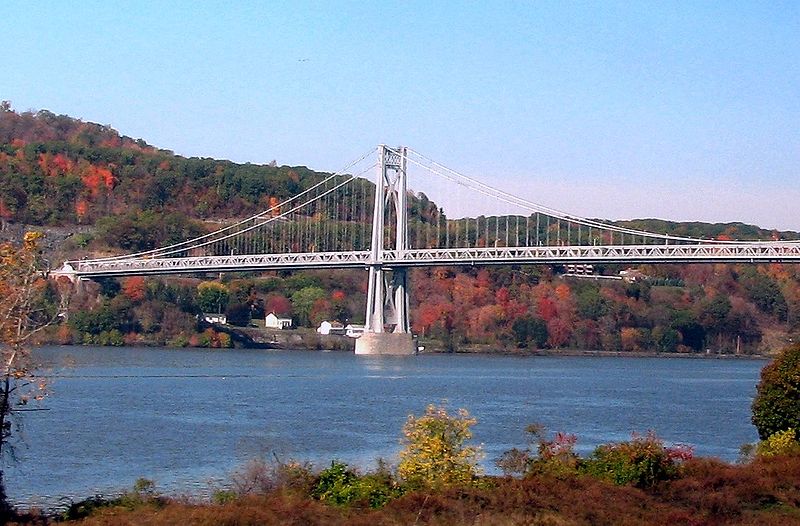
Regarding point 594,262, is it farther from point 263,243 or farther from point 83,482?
point 83,482

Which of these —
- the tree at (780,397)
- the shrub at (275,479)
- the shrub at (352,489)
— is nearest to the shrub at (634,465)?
the shrub at (352,489)

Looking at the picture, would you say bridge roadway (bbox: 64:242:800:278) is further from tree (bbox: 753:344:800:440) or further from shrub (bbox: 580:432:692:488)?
shrub (bbox: 580:432:692:488)

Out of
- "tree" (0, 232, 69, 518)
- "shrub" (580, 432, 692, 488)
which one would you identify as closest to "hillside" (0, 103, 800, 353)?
"shrub" (580, 432, 692, 488)

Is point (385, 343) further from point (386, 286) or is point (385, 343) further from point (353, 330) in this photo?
point (353, 330)

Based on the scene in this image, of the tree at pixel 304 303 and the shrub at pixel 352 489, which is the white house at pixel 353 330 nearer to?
the tree at pixel 304 303

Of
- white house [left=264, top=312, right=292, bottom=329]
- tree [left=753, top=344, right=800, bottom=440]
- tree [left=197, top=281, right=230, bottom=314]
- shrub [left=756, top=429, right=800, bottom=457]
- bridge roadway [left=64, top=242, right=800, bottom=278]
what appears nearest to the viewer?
shrub [left=756, top=429, right=800, bottom=457]

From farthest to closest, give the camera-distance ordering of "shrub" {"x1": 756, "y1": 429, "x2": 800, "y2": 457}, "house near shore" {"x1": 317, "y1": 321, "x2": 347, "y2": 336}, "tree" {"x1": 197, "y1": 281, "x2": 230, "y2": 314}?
"house near shore" {"x1": 317, "y1": 321, "x2": 347, "y2": 336}
"tree" {"x1": 197, "y1": 281, "x2": 230, "y2": 314}
"shrub" {"x1": 756, "y1": 429, "x2": 800, "y2": 457}
